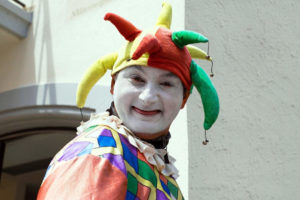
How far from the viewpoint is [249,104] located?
3033mm

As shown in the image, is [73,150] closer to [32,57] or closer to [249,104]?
[249,104]

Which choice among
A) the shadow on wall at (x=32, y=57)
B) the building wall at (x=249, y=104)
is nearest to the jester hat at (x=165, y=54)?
the building wall at (x=249, y=104)

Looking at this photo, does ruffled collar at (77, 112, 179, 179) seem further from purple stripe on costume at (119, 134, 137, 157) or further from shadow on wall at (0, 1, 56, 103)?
shadow on wall at (0, 1, 56, 103)

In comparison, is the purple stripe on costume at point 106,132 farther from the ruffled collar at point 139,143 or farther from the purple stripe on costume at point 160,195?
the purple stripe on costume at point 160,195

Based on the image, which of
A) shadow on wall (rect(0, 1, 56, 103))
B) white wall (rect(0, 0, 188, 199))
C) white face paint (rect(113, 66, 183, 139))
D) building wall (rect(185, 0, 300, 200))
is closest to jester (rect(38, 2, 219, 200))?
white face paint (rect(113, 66, 183, 139))

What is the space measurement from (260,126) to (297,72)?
0.45 meters

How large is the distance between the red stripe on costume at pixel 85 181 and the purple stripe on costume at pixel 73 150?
0.03 m

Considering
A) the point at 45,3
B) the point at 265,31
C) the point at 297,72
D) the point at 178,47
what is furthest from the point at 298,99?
the point at 45,3

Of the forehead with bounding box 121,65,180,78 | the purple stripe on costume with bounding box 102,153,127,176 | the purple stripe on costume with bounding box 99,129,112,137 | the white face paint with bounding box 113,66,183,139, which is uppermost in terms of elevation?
the forehead with bounding box 121,65,180,78

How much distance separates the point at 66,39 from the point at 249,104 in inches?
56.4

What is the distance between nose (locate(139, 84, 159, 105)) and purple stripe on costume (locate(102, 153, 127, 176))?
27 cm

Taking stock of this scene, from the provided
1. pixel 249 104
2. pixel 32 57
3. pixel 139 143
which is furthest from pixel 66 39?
pixel 139 143

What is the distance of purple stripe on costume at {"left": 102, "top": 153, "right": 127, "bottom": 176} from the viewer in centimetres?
171

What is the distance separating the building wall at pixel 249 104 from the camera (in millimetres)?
2873
